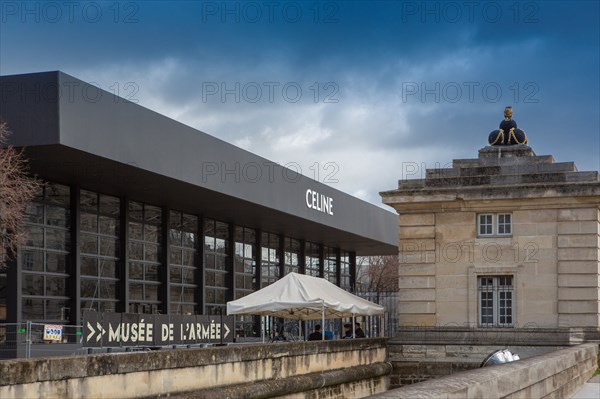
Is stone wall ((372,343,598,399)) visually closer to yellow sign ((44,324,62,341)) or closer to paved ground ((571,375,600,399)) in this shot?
paved ground ((571,375,600,399))

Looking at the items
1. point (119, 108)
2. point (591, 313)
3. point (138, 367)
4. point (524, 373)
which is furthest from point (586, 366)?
point (119, 108)

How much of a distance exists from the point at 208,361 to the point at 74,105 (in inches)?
421

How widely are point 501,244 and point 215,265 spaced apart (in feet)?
59.1

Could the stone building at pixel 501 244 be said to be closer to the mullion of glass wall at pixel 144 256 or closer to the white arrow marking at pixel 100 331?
the mullion of glass wall at pixel 144 256

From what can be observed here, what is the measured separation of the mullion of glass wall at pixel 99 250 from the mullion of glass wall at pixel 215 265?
7217 millimetres

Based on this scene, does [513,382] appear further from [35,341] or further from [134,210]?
[134,210]

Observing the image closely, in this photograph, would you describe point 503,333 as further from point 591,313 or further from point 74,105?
point 74,105

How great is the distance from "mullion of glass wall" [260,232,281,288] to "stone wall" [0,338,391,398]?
69.5 ft

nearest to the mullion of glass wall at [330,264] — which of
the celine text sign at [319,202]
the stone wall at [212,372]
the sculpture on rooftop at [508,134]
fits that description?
the celine text sign at [319,202]

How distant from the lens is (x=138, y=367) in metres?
14.2

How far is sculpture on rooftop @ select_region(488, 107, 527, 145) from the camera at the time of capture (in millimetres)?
27953

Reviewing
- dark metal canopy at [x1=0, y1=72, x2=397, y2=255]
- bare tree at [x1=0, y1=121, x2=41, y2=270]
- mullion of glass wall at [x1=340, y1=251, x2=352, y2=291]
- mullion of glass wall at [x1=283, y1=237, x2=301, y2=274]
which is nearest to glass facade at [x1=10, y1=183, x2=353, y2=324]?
dark metal canopy at [x1=0, y1=72, x2=397, y2=255]

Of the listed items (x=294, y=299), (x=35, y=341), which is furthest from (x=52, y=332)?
(x=294, y=299)

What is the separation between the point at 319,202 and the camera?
1726 inches
